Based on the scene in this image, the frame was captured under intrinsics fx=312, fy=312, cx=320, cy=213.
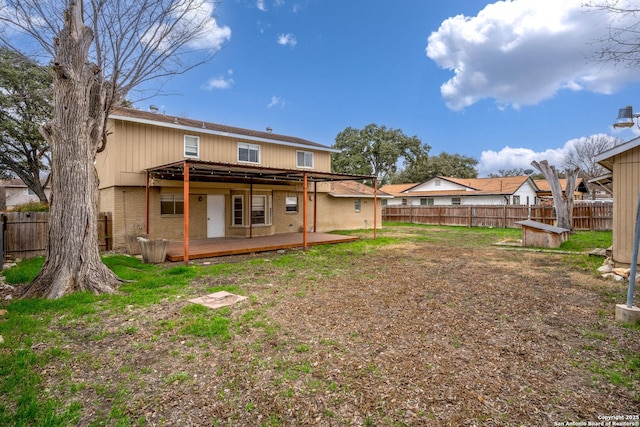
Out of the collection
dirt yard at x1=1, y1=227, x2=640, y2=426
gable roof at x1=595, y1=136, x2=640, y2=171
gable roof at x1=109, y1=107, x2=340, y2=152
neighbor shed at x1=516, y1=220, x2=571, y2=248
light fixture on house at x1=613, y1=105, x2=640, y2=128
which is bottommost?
dirt yard at x1=1, y1=227, x2=640, y2=426

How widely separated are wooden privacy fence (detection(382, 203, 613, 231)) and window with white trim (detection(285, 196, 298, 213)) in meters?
12.5

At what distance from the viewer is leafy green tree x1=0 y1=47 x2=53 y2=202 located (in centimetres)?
1767

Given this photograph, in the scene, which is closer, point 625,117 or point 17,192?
point 625,117

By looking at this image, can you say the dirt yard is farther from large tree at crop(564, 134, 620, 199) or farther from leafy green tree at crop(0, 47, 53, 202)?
large tree at crop(564, 134, 620, 199)

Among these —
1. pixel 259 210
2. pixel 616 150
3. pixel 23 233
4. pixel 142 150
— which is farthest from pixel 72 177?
pixel 616 150

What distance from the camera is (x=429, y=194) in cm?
2927

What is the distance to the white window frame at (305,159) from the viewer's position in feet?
55.3

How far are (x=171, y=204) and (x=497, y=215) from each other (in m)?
20.7

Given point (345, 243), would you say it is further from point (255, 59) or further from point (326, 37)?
point (326, 37)

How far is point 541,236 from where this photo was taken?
41.3ft

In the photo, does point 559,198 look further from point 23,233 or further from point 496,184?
point 23,233

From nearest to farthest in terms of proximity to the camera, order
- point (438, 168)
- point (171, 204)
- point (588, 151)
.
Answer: point (171, 204), point (588, 151), point (438, 168)

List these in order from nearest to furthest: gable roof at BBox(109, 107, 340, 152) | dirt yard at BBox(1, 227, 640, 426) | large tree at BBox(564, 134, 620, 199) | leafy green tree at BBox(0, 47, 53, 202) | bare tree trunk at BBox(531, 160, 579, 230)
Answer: dirt yard at BBox(1, 227, 640, 426) < gable roof at BBox(109, 107, 340, 152) < bare tree trunk at BBox(531, 160, 579, 230) < leafy green tree at BBox(0, 47, 53, 202) < large tree at BBox(564, 134, 620, 199)

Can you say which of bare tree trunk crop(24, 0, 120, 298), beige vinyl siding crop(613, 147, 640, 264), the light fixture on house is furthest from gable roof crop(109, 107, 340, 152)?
beige vinyl siding crop(613, 147, 640, 264)
